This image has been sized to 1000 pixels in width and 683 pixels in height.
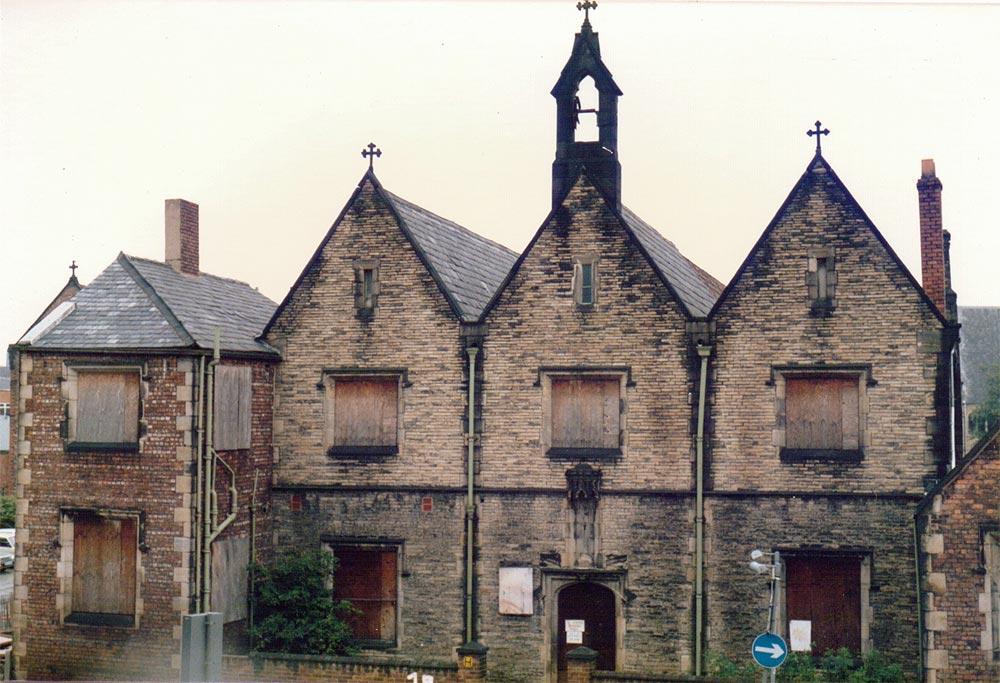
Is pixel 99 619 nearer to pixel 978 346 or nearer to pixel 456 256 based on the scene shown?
pixel 456 256

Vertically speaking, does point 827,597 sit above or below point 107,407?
below

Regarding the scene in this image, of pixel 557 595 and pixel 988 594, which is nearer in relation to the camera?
pixel 988 594

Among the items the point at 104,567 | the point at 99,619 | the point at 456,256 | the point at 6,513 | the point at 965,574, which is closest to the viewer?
the point at 965,574

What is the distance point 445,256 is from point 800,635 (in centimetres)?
1073

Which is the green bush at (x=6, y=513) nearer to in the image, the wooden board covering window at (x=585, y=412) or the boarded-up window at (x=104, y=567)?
the boarded-up window at (x=104, y=567)

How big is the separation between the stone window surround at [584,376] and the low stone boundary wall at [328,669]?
493 centimetres

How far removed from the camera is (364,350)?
2227 cm

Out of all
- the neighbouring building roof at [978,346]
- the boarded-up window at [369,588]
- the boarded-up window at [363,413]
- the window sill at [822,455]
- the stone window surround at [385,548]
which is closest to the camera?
the window sill at [822,455]

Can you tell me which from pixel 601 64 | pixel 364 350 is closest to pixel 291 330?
pixel 364 350

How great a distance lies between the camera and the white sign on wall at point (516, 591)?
830 inches

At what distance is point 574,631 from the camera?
68.9 ft

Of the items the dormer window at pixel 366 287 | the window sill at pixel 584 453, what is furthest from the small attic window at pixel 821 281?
the dormer window at pixel 366 287

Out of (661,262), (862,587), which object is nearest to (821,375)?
(862,587)

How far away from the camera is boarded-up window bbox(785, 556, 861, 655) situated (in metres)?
19.9
